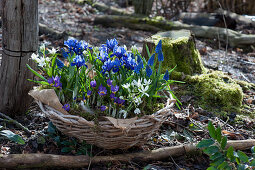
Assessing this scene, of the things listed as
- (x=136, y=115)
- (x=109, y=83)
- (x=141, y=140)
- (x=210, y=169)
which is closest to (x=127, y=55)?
(x=109, y=83)

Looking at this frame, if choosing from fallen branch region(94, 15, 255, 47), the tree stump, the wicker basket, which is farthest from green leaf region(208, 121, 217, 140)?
fallen branch region(94, 15, 255, 47)

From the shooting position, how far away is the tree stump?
3400 mm

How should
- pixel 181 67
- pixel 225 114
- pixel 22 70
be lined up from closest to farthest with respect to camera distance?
pixel 22 70 → pixel 225 114 → pixel 181 67

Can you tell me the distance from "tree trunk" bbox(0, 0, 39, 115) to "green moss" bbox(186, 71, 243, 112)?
68.3 inches

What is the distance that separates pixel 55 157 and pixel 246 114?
1969mm

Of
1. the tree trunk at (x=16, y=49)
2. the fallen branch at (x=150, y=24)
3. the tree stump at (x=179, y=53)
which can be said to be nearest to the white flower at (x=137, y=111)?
the tree trunk at (x=16, y=49)

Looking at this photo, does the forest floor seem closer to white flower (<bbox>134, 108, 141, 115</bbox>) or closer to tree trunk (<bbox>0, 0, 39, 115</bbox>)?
tree trunk (<bbox>0, 0, 39, 115</bbox>)

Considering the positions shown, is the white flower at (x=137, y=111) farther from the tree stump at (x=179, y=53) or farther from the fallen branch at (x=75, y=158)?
the tree stump at (x=179, y=53)

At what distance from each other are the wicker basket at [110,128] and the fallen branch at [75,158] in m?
0.09

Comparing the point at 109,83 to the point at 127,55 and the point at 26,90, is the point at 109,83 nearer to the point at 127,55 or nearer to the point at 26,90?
the point at 127,55

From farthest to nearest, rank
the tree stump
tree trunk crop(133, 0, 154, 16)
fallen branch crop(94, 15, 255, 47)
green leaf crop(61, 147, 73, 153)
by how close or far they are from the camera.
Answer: tree trunk crop(133, 0, 154, 16), fallen branch crop(94, 15, 255, 47), the tree stump, green leaf crop(61, 147, 73, 153)

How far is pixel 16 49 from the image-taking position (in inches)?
91.4

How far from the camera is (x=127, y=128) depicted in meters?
1.85

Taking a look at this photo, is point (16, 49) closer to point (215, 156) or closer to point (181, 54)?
point (215, 156)
